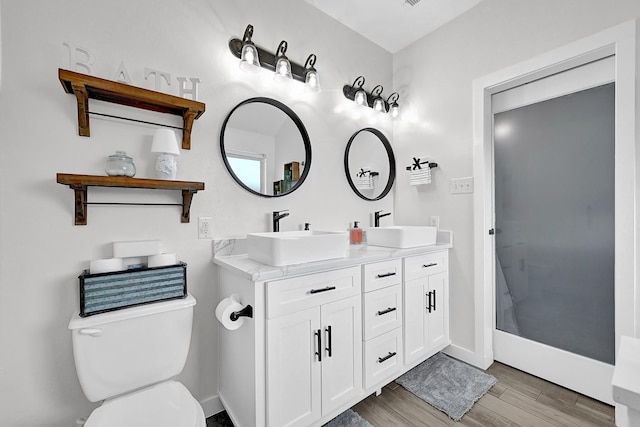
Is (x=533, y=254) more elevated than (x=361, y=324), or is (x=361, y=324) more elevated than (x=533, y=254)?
(x=533, y=254)

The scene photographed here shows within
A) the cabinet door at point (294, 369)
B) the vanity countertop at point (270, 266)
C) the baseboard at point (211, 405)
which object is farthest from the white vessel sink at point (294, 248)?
the baseboard at point (211, 405)

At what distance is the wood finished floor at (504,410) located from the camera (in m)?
1.58

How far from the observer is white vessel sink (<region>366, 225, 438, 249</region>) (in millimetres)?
1946

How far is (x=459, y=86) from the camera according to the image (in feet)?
7.41

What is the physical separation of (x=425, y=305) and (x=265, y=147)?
155 cm

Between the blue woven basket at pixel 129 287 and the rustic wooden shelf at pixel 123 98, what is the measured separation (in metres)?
0.66

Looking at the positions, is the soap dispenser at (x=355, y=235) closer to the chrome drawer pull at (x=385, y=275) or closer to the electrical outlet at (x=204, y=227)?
the chrome drawer pull at (x=385, y=275)

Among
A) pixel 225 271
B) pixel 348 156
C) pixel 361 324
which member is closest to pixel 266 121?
pixel 348 156

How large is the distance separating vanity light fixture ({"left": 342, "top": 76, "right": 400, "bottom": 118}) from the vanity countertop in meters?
1.22

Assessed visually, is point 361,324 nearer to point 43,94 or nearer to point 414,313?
point 414,313

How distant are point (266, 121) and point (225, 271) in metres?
1.00

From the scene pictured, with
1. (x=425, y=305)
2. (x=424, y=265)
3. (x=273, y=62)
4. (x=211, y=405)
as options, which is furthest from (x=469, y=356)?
(x=273, y=62)

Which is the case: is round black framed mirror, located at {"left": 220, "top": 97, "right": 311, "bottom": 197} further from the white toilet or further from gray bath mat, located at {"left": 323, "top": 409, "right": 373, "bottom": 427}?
gray bath mat, located at {"left": 323, "top": 409, "right": 373, "bottom": 427}

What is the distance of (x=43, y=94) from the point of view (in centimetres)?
126
